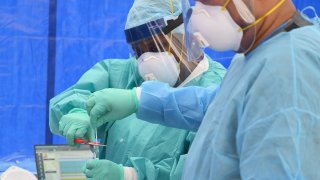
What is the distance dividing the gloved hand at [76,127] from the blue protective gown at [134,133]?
3.7 inches

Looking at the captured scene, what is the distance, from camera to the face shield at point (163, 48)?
1.58 metres

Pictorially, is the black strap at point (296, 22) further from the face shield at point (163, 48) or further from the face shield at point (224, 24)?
the face shield at point (163, 48)

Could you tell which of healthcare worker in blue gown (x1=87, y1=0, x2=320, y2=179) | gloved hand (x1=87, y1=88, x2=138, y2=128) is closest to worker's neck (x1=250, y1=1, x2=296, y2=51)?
healthcare worker in blue gown (x1=87, y1=0, x2=320, y2=179)

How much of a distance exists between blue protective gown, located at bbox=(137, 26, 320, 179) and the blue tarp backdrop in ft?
5.40

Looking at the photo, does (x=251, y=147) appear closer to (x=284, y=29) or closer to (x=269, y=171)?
(x=269, y=171)

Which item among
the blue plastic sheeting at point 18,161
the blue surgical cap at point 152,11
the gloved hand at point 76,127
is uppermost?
the blue surgical cap at point 152,11

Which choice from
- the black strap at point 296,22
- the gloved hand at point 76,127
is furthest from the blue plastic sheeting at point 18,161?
the black strap at point 296,22

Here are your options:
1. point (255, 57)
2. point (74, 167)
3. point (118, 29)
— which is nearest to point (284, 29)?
point (255, 57)

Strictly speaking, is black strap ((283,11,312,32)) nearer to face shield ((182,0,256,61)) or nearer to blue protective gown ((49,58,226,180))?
face shield ((182,0,256,61))

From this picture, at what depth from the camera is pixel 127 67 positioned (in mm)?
1748

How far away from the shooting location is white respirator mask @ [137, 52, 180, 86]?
5.19 ft

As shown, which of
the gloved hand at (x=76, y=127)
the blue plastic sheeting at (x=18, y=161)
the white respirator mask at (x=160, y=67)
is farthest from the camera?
the blue plastic sheeting at (x=18, y=161)

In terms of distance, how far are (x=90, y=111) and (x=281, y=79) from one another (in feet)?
2.14

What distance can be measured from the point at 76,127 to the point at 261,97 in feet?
2.58
